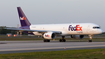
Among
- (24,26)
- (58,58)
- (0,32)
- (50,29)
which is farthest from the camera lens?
(0,32)

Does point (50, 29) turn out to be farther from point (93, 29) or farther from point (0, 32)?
point (0, 32)

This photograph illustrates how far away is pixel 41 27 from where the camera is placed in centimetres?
4988

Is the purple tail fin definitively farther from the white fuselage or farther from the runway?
the runway

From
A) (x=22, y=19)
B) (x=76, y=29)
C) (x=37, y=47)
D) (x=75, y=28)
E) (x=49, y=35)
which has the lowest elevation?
(x=37, y=47)

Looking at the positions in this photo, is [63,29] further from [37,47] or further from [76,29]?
[37,47]

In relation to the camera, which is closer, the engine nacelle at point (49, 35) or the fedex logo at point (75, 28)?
the fedex logo at point (75, 28)

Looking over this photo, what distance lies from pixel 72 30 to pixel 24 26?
1452 centimetres

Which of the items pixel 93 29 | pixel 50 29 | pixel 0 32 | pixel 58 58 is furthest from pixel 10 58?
pixel 0 32

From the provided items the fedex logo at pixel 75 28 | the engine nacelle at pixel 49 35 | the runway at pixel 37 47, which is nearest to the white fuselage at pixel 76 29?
the fedex logo at pixel 75 28

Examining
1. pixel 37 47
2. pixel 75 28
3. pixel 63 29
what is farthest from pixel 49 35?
pixel 37 47

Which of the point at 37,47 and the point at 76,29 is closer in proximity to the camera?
the point at 37,47

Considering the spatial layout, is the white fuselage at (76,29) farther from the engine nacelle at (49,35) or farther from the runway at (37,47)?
the runway at (37,47)

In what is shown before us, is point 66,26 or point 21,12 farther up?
point 21,12

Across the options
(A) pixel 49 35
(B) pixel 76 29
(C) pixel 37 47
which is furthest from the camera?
(A) pixel 49 35
